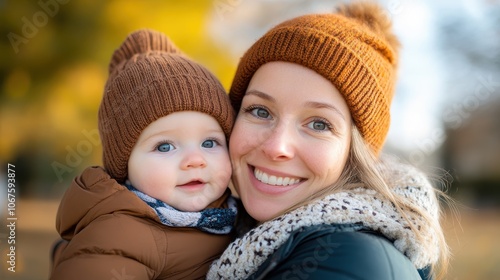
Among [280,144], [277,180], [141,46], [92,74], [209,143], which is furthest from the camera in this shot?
[92,74]

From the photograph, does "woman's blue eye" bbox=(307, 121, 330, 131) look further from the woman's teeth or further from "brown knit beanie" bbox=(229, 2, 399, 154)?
the woman's teeth

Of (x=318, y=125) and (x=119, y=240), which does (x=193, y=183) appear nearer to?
(x=119, y=240)

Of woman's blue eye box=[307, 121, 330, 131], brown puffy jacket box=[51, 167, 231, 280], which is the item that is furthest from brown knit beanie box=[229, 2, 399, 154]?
brown puffy jacket box=[51, 167, 231, 280]

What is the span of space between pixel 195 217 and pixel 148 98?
1.94 ft

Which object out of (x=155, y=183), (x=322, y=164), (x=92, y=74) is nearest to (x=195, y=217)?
(x=155, y=183)

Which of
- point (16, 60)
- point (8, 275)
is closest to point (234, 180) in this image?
point (8, 275)

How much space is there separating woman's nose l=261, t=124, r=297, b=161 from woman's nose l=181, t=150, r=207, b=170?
0.29 meters

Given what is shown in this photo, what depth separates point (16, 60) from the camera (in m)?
9.33

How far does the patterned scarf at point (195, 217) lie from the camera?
238cm

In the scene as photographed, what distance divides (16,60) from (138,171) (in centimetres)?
784

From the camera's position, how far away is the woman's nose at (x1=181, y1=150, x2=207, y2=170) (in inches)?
96.0

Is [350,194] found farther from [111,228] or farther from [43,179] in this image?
[43,179]

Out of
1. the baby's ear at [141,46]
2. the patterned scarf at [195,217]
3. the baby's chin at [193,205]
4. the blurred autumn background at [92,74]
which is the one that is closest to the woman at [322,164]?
the patterned scarf at [195,217]

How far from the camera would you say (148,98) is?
8.21ft
